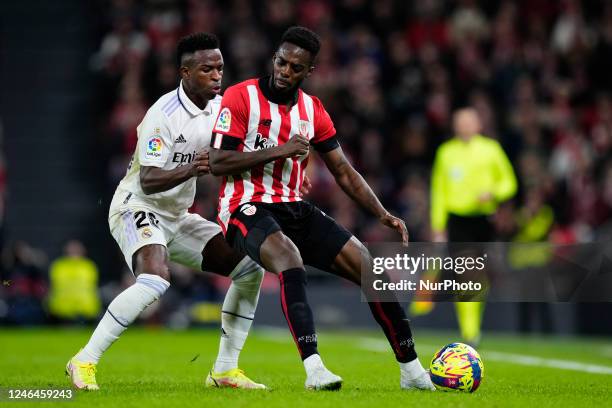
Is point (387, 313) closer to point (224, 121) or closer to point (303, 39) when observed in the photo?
point (224, 121)

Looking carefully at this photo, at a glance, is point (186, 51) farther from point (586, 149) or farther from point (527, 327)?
point (586, 149)

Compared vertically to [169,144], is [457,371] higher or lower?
lower

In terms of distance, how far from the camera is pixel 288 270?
21.4 feet

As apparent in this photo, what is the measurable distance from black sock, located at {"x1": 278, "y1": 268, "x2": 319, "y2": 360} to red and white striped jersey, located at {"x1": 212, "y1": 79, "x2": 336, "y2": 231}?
616 mm

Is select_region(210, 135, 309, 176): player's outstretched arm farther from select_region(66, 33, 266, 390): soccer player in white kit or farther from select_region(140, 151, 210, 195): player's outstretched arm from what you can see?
select_region(66, 33, 266, 390): soccer player in white kit

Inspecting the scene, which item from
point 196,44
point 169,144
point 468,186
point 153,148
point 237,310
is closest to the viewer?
point 153,148

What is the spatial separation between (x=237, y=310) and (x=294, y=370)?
6.20ft

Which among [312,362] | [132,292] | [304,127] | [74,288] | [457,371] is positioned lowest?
[74,288]

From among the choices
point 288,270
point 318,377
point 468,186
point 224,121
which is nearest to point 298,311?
point 288,270

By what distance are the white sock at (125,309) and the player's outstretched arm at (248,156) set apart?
84cm

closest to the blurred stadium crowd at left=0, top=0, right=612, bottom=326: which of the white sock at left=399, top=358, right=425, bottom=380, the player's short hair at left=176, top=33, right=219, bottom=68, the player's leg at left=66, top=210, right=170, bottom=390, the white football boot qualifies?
the player's short hair at left=176, top=33, right=219, bottom=68

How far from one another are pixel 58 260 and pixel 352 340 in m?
6.14

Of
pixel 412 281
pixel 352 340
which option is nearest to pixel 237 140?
pixel 412 281

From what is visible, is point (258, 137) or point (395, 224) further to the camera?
point (395, 224)
